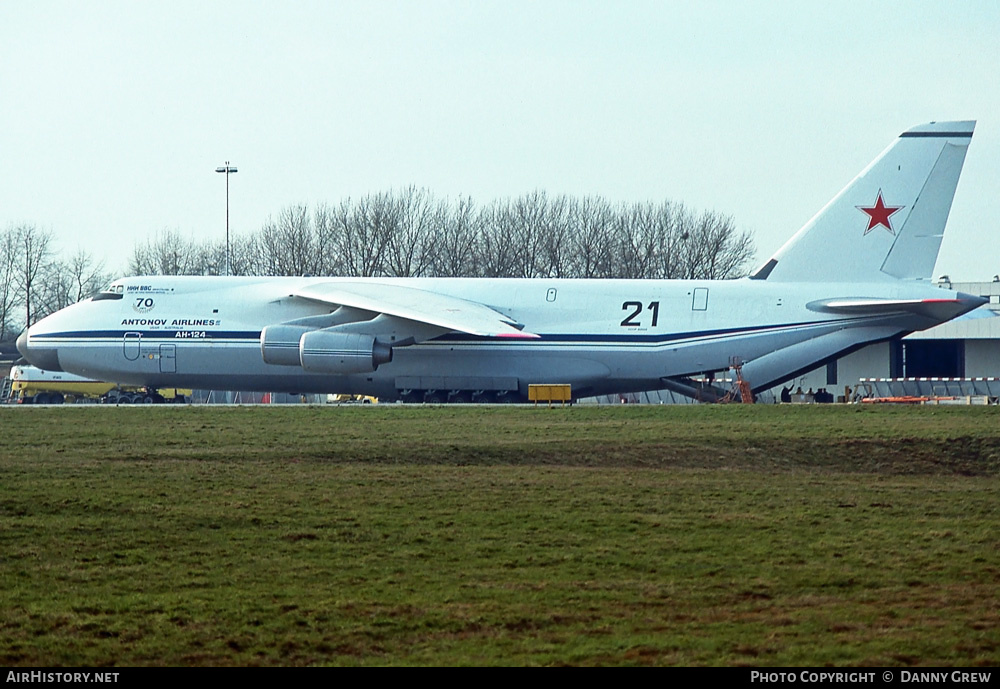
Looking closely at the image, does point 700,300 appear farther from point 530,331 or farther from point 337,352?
point 337,352

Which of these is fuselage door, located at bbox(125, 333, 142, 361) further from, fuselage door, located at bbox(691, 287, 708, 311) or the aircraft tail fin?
the aircraft tail fin

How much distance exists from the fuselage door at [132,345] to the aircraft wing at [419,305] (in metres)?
4.50

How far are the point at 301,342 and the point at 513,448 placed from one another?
1335 centimetres

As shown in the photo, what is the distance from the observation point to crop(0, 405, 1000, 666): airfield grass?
8.09 m

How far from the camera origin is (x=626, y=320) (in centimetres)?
3209

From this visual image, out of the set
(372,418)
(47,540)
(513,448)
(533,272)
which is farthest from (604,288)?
(533,272)

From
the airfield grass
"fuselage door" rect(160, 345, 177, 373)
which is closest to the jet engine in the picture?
"fuselage door" rect(160, 345, 177, 373)

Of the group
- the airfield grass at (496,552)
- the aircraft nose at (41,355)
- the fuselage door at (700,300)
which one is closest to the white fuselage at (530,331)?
the fuselage door at (700,300)

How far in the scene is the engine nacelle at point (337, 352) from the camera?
1233 inches

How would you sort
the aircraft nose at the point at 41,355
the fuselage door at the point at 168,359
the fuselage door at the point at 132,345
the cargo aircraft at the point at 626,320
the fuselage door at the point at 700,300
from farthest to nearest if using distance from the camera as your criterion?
the aircraft nose at the point at 41,355 < the fuselage door at the point at 132,345 < the fuselage door at the point at 168,359 < the fuselage door at the point at 700,300 < the cargo aircraft at the point at 626,320

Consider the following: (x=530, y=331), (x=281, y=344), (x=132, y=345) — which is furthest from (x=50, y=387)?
(x=530, y=331)

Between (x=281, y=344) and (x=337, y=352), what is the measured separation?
164 centimetres

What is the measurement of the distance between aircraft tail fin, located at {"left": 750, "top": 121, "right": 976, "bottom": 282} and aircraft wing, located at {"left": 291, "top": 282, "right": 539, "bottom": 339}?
342 inches

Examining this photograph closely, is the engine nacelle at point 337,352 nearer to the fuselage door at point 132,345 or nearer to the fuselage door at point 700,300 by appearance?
the fuselage door at point 132,345
